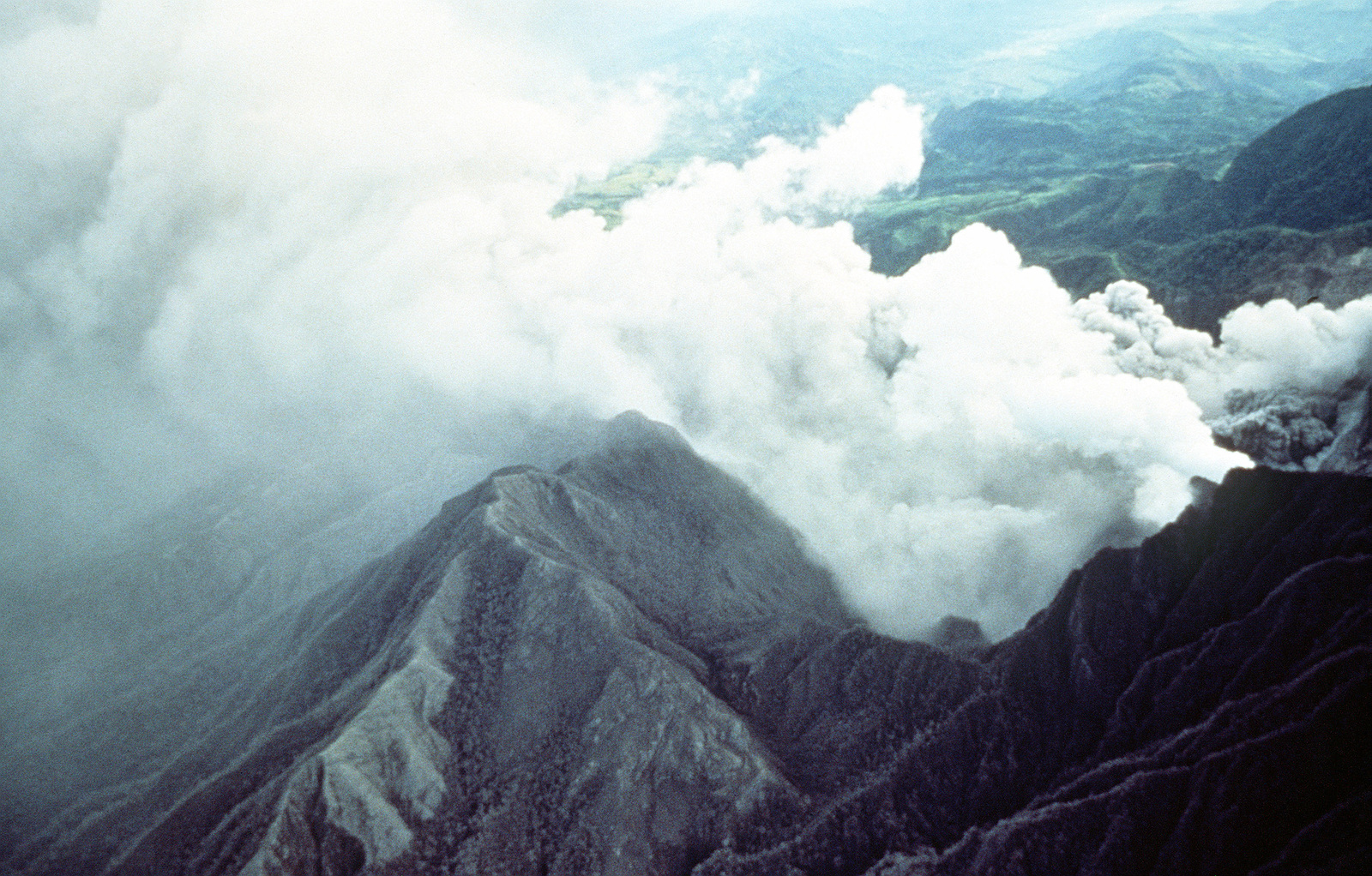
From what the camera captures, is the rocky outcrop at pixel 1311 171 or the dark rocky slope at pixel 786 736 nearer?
the dark rocky slope at pixel 786 736

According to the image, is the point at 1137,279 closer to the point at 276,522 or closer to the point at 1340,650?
the point at 1340,650

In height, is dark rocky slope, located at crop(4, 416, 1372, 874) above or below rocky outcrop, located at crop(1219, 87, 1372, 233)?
below

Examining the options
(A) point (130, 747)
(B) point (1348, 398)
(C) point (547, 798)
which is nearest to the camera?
(C) point (547, 798)

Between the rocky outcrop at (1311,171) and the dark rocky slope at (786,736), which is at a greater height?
the rocky outcrop at (1311,171)

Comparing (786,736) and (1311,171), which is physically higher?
(1311,171)

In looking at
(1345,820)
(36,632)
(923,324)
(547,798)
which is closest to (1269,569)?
(1345,820)

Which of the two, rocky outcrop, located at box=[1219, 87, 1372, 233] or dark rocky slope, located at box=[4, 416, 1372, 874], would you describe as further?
rocky outcrop, located at box=[1219, 87, 1372, 233]

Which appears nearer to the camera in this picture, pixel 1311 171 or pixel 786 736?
pixel 786 736

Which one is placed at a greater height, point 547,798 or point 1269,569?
point 1269,569
